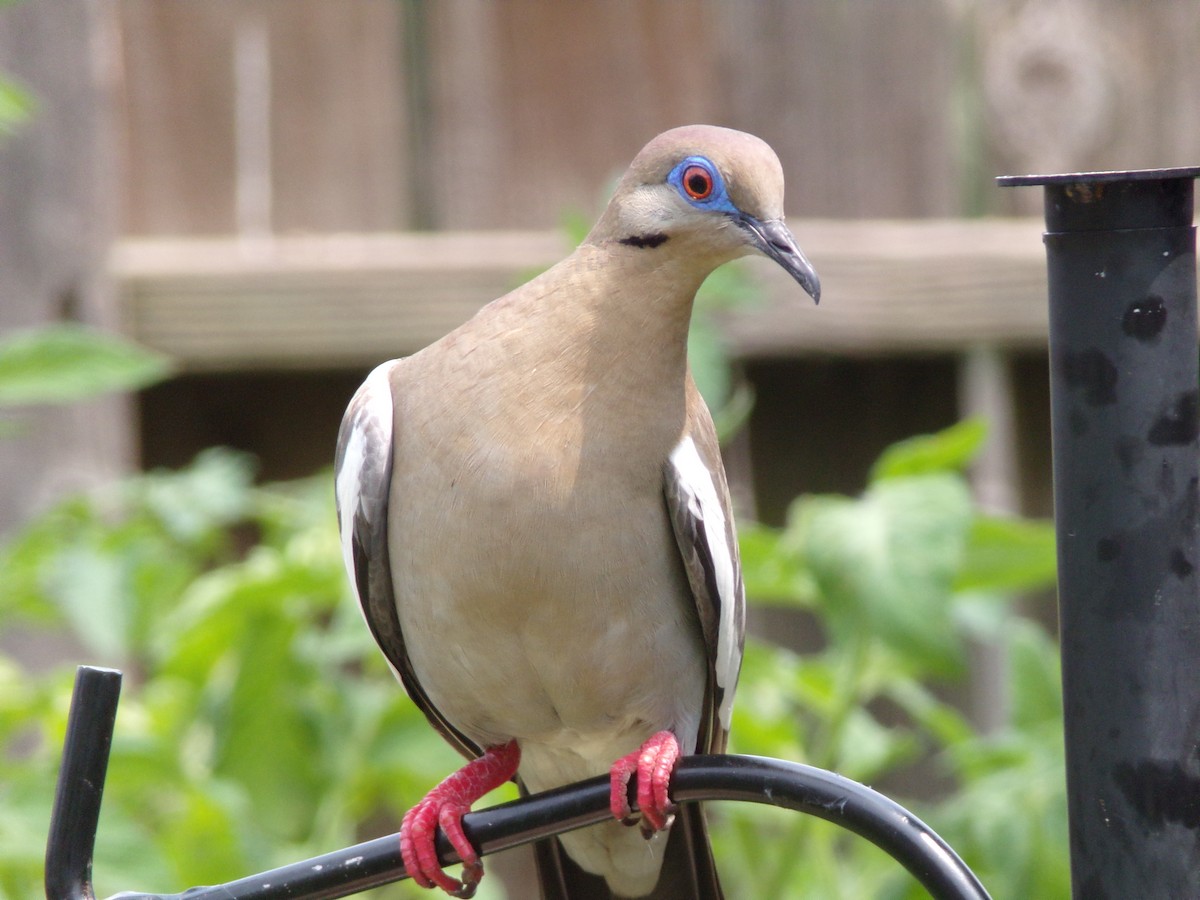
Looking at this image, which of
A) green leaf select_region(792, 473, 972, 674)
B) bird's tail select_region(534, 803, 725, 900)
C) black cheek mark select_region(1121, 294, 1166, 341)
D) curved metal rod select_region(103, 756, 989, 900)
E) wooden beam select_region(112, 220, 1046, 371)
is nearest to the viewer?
black cheek mark select_region(1121, 294, 1166, 341)

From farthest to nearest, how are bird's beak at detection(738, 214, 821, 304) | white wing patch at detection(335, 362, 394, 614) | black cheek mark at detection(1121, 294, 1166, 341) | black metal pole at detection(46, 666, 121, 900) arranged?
white wing patch at detection(335, 362, 394, 614) < bird's beak at detection(738, 214, 821, 304) < black metal pole at detection(46, 666, 121, 900) < black cheek mark at detection(1121, 294, 1166, 341)

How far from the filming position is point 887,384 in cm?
495

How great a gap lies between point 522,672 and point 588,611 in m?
0.18

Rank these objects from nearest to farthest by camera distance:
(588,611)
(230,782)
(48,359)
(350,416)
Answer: (588,611), (350,416), (48,359), (230,782)

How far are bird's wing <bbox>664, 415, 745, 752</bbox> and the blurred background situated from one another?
1783mm

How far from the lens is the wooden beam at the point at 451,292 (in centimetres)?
437

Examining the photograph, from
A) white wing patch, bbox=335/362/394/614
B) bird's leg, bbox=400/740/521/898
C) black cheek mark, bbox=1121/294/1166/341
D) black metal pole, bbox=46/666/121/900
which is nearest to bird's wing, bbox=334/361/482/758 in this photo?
white wing patch, bbox=335/362/394/614

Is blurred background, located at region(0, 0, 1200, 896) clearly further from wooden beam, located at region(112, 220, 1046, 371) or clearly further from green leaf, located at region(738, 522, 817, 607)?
green leaf, located at region(738, 522, 817, 607)

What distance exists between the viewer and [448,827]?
95.3 inches

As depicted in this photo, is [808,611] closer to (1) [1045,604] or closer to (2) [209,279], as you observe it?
(1) [1045,604]

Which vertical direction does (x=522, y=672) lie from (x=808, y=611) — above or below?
above

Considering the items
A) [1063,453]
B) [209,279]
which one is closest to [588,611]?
[1063,453]

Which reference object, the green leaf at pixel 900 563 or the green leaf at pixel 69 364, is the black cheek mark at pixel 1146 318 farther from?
the green leaf at pixel 69 364

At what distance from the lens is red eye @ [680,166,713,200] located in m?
2.36
